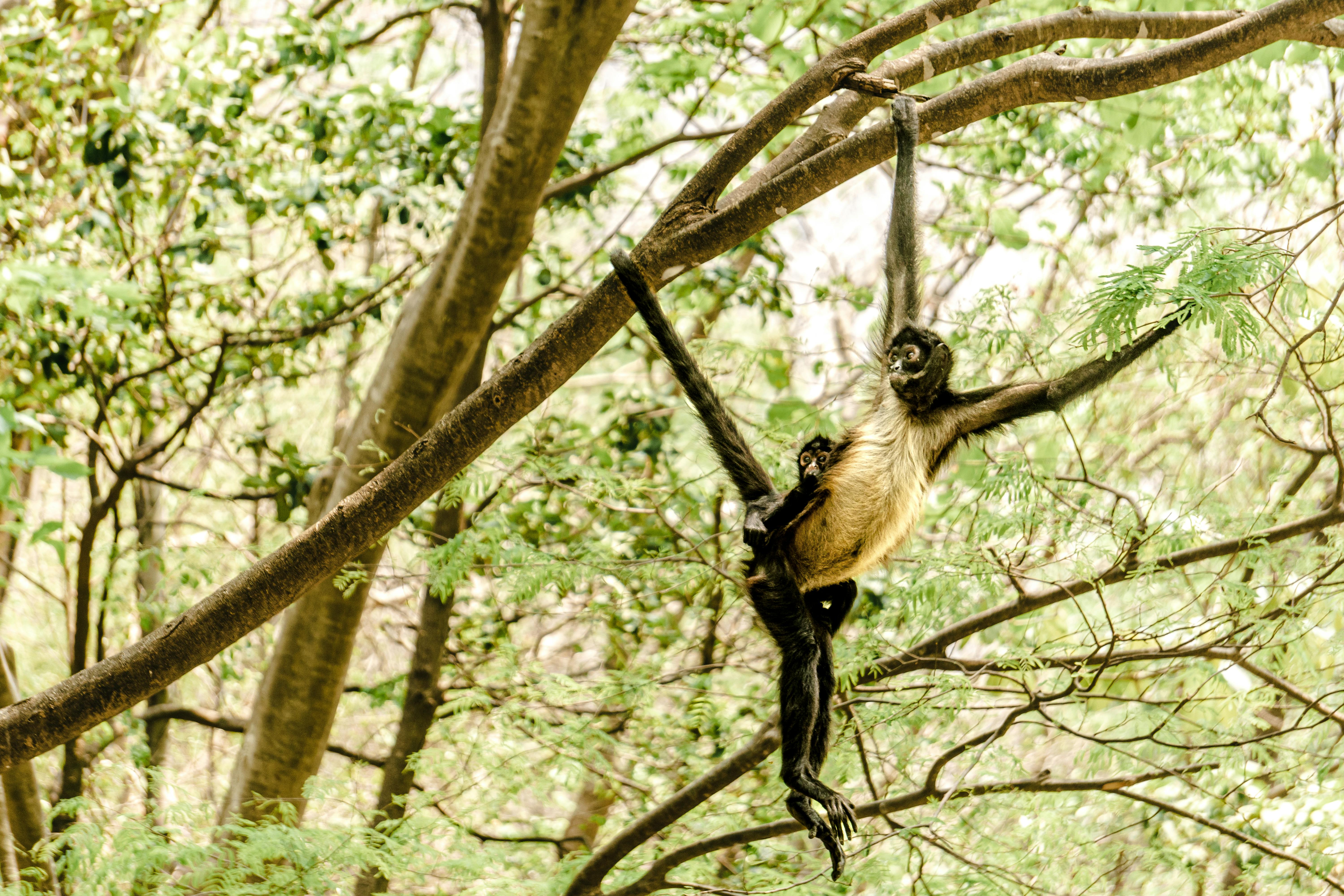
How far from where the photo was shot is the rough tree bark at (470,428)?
288 cm

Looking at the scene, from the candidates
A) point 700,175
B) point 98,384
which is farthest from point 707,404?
point 98,384

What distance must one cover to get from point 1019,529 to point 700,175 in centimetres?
213

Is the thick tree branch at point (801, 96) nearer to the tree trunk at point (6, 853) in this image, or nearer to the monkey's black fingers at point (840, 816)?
the monkey's black fingers at point (840, 816)

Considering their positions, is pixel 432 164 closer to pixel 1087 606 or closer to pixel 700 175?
pixel 700 175

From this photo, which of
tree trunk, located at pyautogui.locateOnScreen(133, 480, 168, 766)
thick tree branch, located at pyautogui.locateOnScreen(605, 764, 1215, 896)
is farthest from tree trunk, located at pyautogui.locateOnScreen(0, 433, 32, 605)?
thick tree branch, located at pyautogui.locateOnScreen(605, 764, 1215, 896)

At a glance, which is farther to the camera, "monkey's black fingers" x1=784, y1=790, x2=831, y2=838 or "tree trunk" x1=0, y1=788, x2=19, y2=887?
"tree trunk" x1=0, y1=788, x2=19, y2=887

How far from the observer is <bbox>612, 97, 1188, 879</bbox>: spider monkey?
3.46 m

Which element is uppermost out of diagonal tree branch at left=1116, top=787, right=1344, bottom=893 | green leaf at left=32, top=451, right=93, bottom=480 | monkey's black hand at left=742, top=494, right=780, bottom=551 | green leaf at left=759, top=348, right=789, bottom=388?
green leaf at left=759, top=348, right=789, bottom=388

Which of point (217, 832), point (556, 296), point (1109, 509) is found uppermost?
point (556, 296)

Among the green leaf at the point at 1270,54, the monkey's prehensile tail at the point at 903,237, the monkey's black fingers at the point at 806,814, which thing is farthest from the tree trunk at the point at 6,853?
the green leaf at the point at 1270,54

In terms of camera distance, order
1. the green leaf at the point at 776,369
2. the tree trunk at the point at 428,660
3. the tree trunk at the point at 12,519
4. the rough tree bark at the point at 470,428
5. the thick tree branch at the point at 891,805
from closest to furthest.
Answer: the rough tree bark at the point at 470,428, the thick tree branch at the point at 891,805, the green leaf at the point at 776,369, the tree trunk at the point at 428,660, the tree trunk at the point at 12,519

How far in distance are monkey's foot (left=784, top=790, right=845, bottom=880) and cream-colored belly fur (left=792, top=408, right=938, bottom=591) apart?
3.12ft

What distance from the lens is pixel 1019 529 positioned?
4195 millimetres

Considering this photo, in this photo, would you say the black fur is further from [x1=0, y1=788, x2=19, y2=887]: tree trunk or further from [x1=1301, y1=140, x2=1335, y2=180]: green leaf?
[x1=0, y1=788, x2=19, y2=887]: tree trunk
